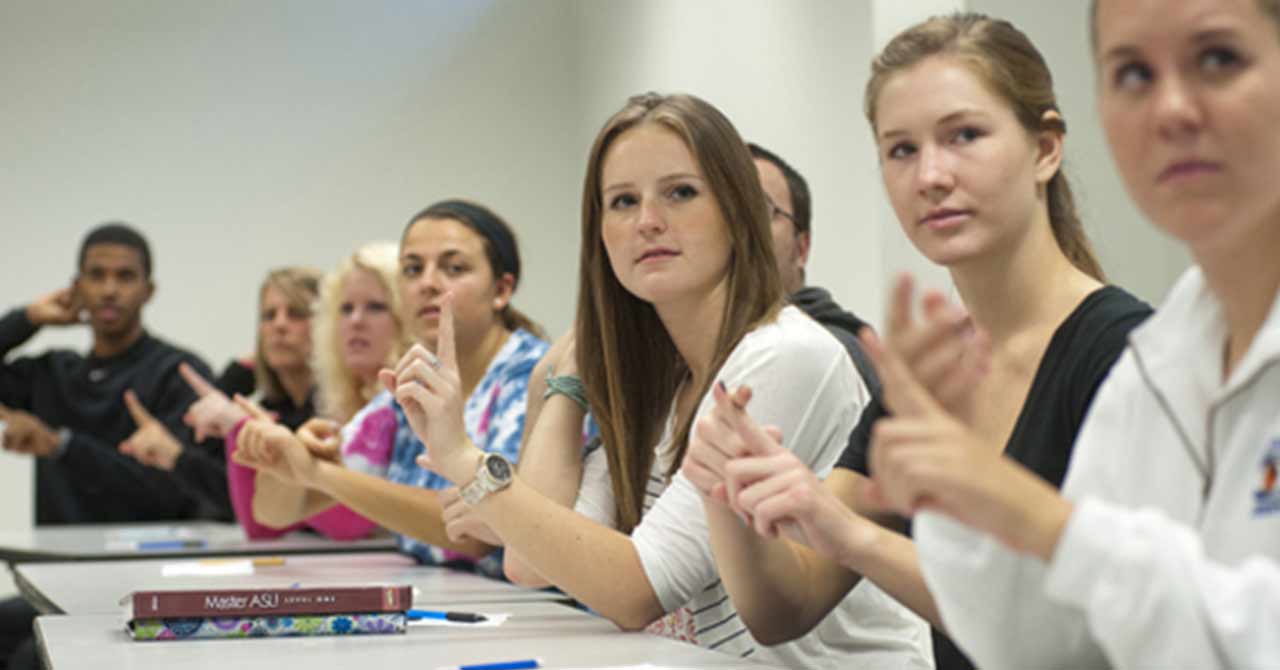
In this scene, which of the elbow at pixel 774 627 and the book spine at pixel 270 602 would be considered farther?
the book spine at pixel 270 602

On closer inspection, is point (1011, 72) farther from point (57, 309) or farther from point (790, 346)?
point (57, 309)

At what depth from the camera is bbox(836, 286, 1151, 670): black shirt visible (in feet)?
5.06

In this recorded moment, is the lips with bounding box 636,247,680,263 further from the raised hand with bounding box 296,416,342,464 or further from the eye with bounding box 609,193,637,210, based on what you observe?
the raised hand with bounding box 296,416,342,464

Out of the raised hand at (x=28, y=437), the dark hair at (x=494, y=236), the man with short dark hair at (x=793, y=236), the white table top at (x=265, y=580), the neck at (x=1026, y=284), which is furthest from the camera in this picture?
the raised hand at (x=28, y=437)

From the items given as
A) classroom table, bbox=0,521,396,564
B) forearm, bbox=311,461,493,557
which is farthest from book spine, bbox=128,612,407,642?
classroom table, bbox=0,521,396,564

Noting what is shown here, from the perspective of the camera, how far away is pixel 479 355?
11.0 feet

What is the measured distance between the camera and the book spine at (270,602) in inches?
76.9

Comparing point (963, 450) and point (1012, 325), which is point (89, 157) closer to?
point (1012, 325)

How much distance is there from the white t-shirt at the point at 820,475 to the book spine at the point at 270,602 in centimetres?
37

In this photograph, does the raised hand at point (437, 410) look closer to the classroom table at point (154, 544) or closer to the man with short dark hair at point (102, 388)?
the classroom table at point (154, 544)

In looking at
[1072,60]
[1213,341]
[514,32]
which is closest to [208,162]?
[514,32]

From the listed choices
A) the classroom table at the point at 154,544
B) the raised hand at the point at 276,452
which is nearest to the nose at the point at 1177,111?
the raised hand at the point at 276,452

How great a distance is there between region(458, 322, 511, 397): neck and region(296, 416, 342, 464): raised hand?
1.03 feet

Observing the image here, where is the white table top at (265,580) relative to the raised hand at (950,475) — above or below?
below
